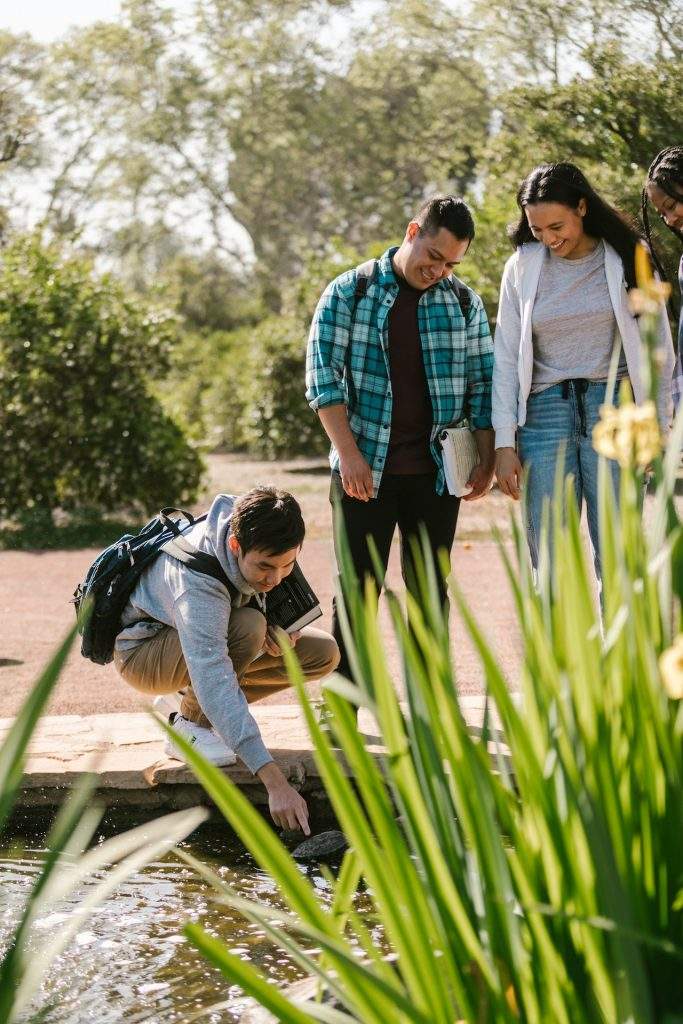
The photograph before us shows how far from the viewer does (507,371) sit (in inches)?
154

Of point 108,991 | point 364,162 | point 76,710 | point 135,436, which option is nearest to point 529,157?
point 135,436

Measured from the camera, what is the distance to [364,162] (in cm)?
3500

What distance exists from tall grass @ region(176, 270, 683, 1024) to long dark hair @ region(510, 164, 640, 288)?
2379mm

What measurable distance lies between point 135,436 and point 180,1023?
28.7ft

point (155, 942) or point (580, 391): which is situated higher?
point (580, 391)

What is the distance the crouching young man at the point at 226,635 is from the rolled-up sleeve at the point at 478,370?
853 mm

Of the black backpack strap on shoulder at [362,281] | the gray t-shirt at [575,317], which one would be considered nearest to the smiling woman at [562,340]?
the gray t-shirt at [575,317]

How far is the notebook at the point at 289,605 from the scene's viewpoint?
3.82 metres

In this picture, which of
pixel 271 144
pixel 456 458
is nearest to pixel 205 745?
pixel 456 458

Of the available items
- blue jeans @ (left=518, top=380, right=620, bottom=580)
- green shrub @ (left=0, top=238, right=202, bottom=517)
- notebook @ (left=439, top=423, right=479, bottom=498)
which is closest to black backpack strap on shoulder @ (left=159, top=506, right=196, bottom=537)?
notebook @ (left=439, top=423, right=479, bottom=498)

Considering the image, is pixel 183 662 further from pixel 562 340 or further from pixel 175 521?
pixel 562 340

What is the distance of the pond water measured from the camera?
8.16ft

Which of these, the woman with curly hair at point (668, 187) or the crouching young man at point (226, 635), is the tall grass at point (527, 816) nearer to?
the crouching young man at point (226, 635)

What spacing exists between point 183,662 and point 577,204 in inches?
67.1
